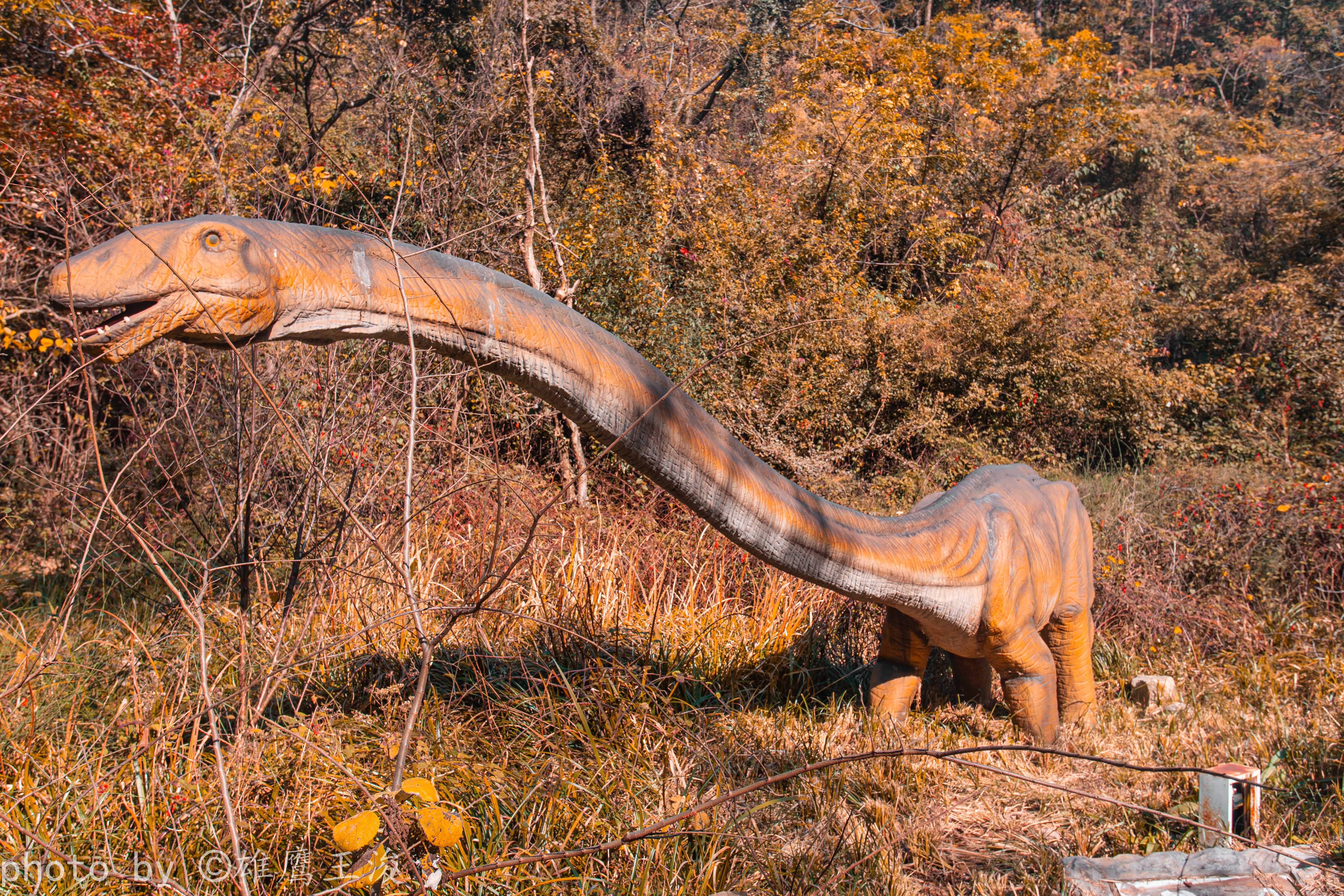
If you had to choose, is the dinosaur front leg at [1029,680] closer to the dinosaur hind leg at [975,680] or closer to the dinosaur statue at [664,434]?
the dinosaur statue at [664,434]

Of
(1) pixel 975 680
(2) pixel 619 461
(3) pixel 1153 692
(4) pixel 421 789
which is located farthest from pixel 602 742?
(2) pixel 619 461

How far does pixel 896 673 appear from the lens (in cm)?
315

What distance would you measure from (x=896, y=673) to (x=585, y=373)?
1978mm

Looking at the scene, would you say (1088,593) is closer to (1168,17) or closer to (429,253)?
(429,253)

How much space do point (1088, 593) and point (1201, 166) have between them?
50.9 feet

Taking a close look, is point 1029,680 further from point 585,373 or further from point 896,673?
point 585,373

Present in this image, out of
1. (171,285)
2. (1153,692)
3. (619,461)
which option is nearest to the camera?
(171,285)

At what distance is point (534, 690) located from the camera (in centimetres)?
333

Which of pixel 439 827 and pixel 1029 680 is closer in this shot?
pixel 439 827

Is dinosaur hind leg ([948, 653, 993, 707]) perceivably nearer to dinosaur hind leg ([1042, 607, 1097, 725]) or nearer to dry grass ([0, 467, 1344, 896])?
dry grass ([0, 467, 1344, 896])

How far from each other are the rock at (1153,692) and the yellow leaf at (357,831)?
152 inches

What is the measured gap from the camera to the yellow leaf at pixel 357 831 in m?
1.25

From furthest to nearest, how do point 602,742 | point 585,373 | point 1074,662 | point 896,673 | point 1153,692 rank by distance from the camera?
point 1153,692 < point 1074,662 < point 896,673 < point 602,742 < point 585,373

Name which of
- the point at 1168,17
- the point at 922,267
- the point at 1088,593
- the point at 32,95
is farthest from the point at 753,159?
the point at 1168,17
